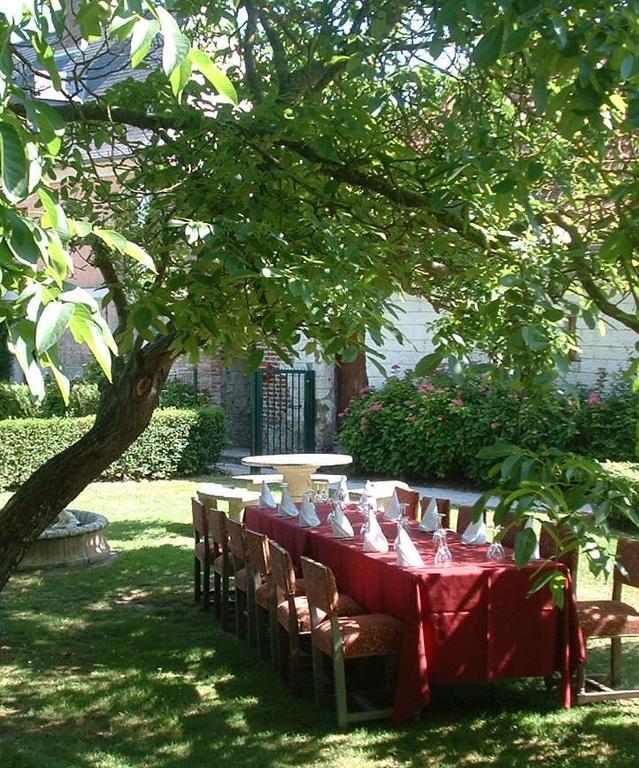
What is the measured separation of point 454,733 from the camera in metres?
5.96

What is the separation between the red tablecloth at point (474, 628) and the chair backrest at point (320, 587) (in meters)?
0.46

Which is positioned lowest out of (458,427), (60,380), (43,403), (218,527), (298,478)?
(218,527)

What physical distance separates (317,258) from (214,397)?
1668 cm

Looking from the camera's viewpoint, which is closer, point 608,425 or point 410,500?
point 410,500

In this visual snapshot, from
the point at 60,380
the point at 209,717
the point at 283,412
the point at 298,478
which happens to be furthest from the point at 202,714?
the point at 283,412

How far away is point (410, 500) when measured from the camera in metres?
9.53

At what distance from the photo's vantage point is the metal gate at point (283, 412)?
1856 cm

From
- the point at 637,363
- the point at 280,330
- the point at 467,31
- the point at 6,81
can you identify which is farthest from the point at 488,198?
the point at 6,81

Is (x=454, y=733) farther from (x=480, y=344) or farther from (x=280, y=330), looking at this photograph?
(x=280, y=330)

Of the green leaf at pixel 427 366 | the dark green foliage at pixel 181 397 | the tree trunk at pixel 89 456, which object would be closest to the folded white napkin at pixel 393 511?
the tree trunk at pixel 89 456

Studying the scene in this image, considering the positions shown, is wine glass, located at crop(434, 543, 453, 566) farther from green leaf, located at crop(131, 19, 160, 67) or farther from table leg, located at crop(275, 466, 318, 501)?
table leg, located at crop(275, 466, 318, 501)

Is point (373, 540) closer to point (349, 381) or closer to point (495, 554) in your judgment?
point (495, 554)

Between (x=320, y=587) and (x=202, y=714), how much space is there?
1.13 metres

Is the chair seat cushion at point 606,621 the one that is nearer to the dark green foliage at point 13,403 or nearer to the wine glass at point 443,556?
the wine glass at point 443,556
